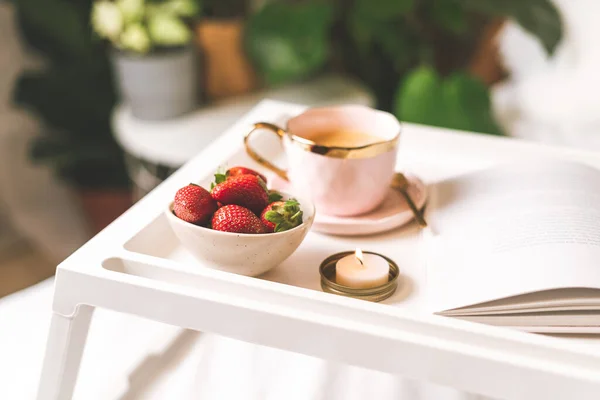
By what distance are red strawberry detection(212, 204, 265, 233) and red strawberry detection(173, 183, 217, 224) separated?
13mm

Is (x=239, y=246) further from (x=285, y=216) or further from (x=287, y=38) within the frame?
(x=287, y=38)

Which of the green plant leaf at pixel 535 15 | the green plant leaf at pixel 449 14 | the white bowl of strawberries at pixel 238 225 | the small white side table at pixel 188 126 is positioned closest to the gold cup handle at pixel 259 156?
the white bowl of strawberries at pixel 238 225

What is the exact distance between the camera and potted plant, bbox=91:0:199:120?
1.37 meters

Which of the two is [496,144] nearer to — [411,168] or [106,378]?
[411,168]

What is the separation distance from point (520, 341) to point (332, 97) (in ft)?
3.44

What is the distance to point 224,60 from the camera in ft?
4.88

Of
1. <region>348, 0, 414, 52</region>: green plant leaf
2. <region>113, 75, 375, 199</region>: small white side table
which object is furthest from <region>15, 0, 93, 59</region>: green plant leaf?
<region>348, 0, 414, 52</region>: green plant leaf

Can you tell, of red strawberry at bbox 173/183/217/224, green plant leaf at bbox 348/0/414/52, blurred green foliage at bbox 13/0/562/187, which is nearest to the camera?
red strawberry at bbox 173/183/217/224

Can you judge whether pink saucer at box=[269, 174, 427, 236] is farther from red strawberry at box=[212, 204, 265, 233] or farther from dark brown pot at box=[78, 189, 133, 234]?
dark brown pot at box=[78, 189, 133, 234]

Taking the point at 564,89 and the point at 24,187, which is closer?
the point at 564,89

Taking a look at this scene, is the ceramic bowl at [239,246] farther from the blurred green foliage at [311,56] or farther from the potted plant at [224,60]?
the potted plant at [224,60]

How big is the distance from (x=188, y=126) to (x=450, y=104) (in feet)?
1.61

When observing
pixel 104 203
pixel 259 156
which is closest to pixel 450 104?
pixel 259 156

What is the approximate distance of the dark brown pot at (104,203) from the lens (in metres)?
1.76
